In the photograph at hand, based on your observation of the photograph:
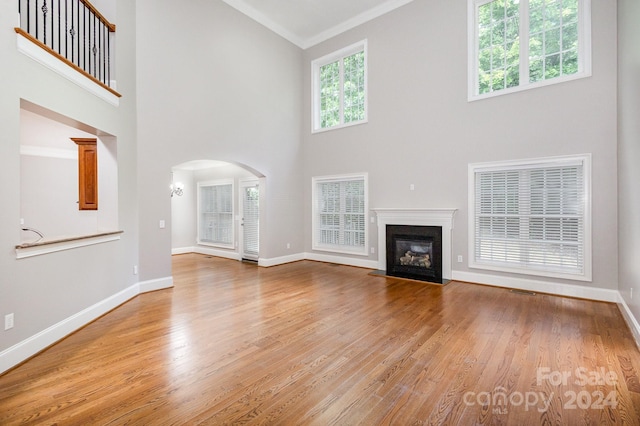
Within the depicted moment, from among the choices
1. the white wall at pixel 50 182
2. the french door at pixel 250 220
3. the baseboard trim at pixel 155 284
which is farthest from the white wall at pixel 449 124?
the white wall at pixel 50 182

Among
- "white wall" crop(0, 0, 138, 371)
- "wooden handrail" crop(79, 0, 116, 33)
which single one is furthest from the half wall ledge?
"wooden handrail" crop(79, 0, 116, 33)

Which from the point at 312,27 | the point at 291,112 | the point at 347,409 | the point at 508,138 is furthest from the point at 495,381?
the point at 312,27

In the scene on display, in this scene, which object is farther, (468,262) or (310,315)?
(468,262)

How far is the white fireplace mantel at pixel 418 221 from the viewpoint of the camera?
5.41 meters

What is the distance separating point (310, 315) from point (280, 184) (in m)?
4.08

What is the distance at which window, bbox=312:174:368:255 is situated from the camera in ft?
22.5

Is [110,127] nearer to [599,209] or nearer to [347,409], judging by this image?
[347,409]

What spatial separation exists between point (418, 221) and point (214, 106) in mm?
4496

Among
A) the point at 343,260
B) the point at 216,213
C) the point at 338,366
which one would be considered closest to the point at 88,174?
Result: the point at 216,213

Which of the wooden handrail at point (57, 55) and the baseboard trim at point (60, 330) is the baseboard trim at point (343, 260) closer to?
the baseboard trim at point (60, 330)

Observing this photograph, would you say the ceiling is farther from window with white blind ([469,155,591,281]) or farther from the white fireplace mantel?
the white fireplace mantel

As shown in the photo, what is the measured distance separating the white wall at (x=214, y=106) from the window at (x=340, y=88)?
0.51 metres

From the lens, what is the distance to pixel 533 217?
4.77 metres

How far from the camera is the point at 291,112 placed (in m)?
7.52
